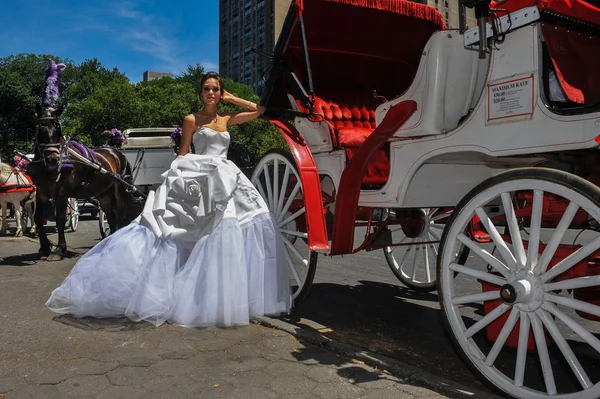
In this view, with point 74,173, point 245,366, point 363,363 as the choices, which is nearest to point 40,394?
point 245,366

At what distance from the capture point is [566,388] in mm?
2822

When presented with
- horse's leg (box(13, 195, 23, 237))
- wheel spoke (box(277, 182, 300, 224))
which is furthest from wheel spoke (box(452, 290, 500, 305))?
horse's leg (box(13, 195, 23, 237))

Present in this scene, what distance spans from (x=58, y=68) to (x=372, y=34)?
5.17 metres

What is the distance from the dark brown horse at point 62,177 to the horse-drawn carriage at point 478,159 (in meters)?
3.91

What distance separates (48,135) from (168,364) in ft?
17.2

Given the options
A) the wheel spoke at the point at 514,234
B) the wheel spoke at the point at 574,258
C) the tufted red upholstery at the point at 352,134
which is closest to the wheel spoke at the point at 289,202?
the tufted red upholstery at the point at 352,134

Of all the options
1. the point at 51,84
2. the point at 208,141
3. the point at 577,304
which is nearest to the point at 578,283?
the point at 577,304

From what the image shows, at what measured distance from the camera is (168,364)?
3025 mm

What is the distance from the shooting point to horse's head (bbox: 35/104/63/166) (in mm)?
6770

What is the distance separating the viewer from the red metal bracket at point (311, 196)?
3.86m

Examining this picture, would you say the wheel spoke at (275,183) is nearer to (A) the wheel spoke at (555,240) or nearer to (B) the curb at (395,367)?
Result: (B) the curb at (395,367)

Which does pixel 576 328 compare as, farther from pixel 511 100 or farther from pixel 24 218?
pixel 24 218

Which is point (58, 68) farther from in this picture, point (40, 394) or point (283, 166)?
point (40, 394)

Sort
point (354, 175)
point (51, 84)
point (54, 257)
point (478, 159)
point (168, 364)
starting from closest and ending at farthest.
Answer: point (168, 364)
point (478, 159)
point (354, 175)
point (51, 84)
point (54, 257)
